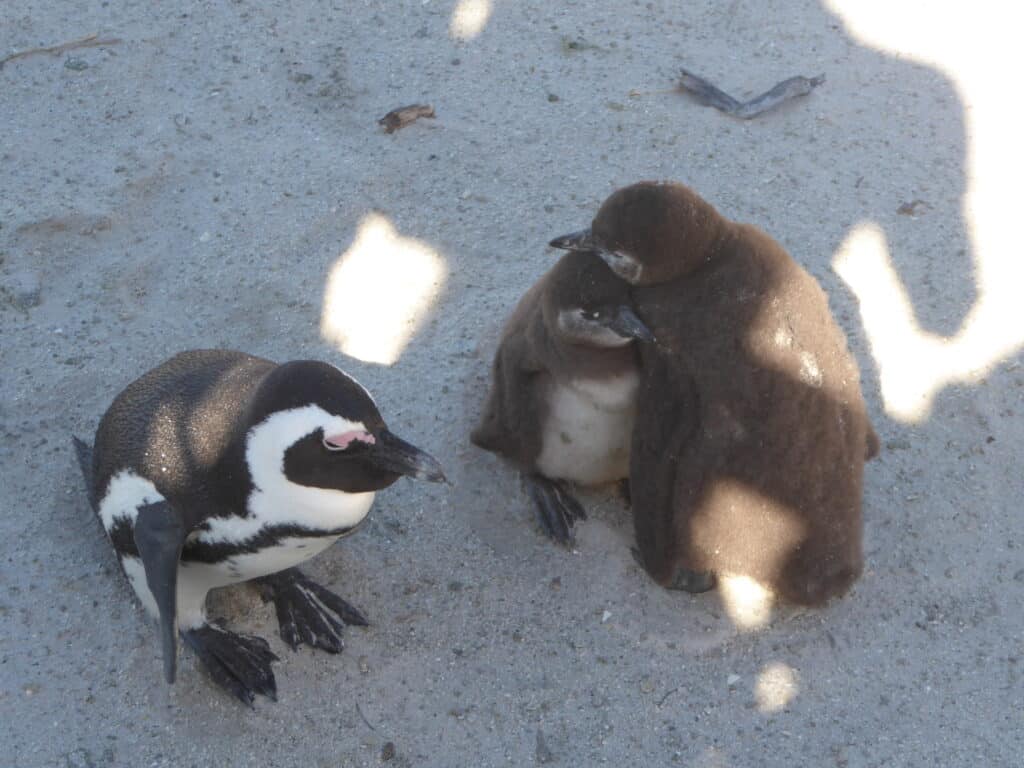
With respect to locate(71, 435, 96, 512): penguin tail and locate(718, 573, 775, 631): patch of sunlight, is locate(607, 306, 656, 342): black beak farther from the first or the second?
locate(71, 435, 96, 512): penguin tail

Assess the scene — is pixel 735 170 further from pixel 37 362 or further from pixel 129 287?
pixel 37 362

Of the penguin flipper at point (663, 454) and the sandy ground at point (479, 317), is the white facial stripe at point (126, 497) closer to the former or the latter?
the sandy ground at point (479, 317)

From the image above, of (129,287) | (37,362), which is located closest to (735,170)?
(129,287)

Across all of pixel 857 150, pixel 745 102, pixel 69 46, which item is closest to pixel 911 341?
pixel 857 150

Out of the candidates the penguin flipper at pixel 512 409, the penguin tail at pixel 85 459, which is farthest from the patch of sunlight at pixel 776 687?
the penguin tail at pixel 85 459

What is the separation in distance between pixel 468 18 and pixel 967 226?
1.53m

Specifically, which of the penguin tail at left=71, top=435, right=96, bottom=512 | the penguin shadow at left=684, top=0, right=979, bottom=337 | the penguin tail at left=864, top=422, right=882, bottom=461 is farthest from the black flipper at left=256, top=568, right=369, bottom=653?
the penguin shadow at left=684, top=0, right=979, bottom=337

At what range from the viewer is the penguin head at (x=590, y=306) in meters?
1.82

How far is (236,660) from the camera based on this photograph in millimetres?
1942

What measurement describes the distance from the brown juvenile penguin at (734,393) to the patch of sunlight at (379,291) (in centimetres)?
77

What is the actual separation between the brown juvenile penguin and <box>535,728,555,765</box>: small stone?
15.9 inches

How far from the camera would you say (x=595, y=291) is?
1832 mm

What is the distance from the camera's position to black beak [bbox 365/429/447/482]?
174cm

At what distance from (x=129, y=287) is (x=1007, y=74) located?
7.76 ft
